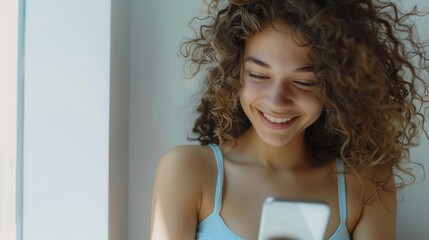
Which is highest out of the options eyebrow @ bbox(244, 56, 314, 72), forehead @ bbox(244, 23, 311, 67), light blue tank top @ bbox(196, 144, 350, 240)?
forehead @ bbox(244, 23, 311, 67)

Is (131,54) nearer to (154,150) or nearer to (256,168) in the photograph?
(154,150)

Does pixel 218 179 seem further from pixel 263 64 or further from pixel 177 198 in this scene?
pixel 263 64

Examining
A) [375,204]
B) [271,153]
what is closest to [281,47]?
[271,153]

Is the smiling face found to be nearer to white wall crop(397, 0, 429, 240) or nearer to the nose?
the nose

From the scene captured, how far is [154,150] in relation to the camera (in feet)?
3.03

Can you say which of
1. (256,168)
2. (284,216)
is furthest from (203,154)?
(284,216)

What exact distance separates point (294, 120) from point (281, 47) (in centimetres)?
11

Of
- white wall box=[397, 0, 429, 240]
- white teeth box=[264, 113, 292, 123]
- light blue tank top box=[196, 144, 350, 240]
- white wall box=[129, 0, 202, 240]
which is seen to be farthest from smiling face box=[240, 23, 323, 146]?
white wall box=[397, 0, 429, 240]

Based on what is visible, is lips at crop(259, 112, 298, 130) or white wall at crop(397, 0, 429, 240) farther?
white wall at crop(397, 0, 429, 240)

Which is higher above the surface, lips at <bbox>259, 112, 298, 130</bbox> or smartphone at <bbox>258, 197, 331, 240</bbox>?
lips at <bbox>259, 112, 298, 130</bbox>

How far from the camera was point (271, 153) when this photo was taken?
32.1 inches

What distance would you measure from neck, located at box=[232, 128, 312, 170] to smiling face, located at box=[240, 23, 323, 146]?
9cm

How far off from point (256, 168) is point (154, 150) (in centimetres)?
21

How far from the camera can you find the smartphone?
1.59ft
